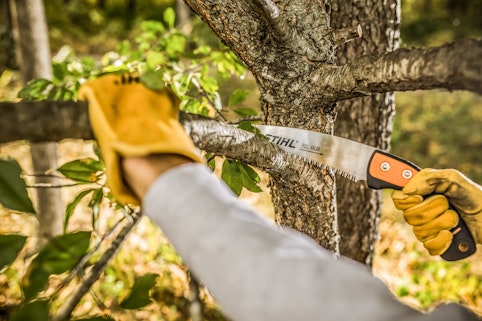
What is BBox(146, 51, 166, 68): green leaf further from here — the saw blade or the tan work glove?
the tan work glove

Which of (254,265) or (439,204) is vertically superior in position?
(254,265)

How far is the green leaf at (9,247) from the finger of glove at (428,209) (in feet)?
3.48

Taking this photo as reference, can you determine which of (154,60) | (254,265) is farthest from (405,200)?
(154,60)

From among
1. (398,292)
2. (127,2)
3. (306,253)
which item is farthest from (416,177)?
(127,2)

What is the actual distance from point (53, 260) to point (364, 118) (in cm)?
169

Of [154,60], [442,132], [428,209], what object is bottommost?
[442,132]

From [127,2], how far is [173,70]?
12.0 m

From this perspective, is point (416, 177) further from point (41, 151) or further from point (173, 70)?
point (41, 151)

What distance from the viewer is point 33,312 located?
694mm

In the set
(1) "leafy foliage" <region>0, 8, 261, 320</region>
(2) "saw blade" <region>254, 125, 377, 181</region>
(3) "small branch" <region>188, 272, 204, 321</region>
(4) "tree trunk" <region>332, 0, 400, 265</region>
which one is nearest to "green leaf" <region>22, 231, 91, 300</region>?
(1) "leafy foliage" <region>0, 8, 261, 320</region>

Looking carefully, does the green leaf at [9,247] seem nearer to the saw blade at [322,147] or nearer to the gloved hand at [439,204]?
the saw blade at [322,147]

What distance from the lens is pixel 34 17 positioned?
2893 millimetres

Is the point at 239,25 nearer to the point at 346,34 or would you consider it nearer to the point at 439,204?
the point at 346,34

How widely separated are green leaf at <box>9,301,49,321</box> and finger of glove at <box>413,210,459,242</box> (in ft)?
3.51
